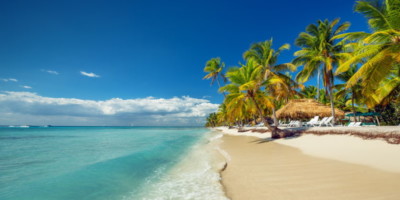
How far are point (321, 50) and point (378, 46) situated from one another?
8801 mm

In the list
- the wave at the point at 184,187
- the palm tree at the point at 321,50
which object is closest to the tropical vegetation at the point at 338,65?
the palm tree at the point at 321,50

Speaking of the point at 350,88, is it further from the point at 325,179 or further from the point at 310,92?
the point at 325,179

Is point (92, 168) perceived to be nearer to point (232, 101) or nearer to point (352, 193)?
point (352, 193)

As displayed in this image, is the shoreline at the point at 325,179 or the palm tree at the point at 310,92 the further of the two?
the palm tree at the point at 310,92

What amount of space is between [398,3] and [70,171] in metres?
13.5

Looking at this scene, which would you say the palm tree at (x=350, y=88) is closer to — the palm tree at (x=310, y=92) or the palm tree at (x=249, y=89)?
the palm tree at (x=249, y=89)

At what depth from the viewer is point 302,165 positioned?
5043 mm

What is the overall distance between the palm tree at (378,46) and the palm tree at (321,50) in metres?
6.87

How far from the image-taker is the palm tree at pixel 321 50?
13820mm

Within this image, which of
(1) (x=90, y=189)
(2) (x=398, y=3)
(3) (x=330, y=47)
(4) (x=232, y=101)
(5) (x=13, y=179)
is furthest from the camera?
(3) (x=330, y=47)

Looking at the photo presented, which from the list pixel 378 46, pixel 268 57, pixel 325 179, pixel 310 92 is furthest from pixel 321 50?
pixel 310 92

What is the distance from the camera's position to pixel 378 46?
19.6ft

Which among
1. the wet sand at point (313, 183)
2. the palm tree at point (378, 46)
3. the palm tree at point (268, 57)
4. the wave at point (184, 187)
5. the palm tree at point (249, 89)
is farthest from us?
the palm tree at point (268, 57)

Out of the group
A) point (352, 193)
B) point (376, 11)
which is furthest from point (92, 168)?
point (376, 11)
